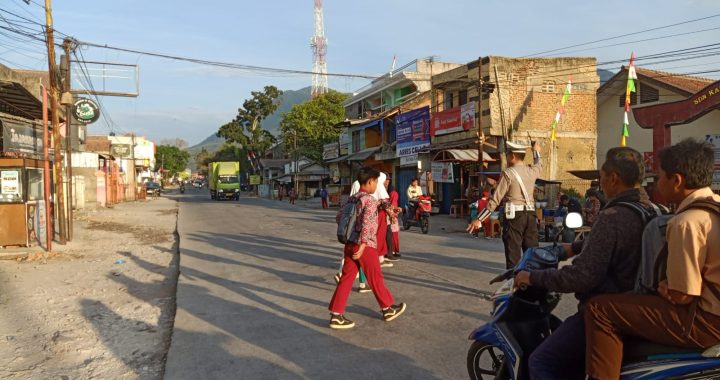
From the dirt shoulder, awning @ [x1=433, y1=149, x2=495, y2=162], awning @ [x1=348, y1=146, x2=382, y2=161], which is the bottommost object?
the dirt shoulder

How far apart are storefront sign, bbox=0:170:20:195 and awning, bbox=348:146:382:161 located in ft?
80.4

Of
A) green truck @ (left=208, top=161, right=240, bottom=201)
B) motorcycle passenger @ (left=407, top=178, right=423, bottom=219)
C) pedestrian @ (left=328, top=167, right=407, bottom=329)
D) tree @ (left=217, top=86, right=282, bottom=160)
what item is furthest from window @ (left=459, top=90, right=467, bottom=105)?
tree @ (left=217, top=86, right=282, bottom=160)

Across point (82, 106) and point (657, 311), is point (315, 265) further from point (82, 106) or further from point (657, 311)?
point (82, 106)

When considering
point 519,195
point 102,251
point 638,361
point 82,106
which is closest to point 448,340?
point 519,195

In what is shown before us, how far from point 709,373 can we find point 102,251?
1315 centimetres

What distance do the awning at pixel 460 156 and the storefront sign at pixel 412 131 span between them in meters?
5.48

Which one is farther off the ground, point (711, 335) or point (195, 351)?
point (711, 335)

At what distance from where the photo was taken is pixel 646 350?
2.44 metres

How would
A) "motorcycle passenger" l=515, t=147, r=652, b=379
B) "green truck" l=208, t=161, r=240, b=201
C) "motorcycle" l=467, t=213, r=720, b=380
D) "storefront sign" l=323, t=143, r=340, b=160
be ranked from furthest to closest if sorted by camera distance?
"green truck" l=208, t=161, r=240, b=201, "storefront sign" l=323, t=143, r=340, b=160, "motorcycle" l=467, t=213, r=720, b=380, "motorcycle passenger" l=515, t=147, r=652, b=379

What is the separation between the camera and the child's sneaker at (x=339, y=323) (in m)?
5.42

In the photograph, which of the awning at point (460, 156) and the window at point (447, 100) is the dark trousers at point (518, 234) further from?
the window at point (447, 100)

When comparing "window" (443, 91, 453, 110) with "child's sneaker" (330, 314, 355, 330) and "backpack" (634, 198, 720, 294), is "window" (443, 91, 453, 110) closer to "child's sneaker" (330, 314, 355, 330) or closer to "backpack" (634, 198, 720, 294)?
"child's sneaker" (330, 314, 355, 330)

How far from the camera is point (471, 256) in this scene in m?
10.6

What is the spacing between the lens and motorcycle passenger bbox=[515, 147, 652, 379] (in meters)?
2.58
